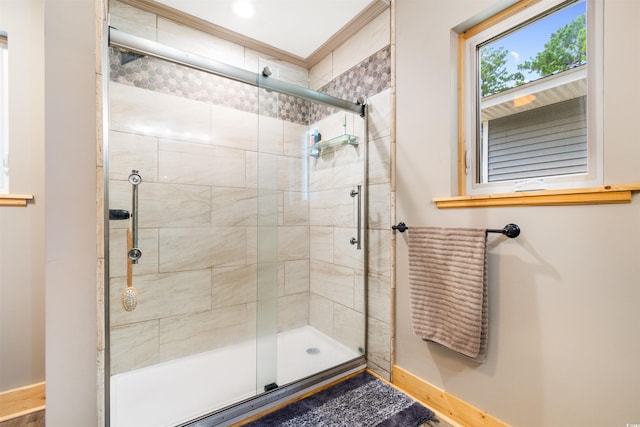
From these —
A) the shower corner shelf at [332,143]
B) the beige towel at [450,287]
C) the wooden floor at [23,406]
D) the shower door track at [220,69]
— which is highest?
the shower door track at [220,69]

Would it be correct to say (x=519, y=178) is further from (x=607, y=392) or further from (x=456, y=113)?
(x=607, y=392)

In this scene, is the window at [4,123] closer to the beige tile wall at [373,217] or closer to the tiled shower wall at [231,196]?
the tiled shower wall at [231,196]

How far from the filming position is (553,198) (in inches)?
44.3

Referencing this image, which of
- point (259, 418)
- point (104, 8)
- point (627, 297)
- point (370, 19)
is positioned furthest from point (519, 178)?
point (104, 8)

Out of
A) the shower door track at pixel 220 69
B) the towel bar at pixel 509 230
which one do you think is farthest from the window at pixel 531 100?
the shower door track at pixel 220 69

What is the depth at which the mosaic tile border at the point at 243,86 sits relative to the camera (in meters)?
1.78

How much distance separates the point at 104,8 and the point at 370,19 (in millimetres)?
1600

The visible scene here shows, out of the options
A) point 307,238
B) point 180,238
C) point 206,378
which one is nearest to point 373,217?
point 307,238

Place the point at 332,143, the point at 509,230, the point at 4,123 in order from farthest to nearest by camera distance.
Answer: the point at 332,143 < the point at 4,123 < the point at 509,230

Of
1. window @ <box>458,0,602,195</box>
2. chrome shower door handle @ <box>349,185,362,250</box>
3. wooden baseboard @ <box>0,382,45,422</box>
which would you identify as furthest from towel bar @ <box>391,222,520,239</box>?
wooden baseboard @ <box>0,382,45,422</box>

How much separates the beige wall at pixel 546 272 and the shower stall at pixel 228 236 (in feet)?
1.75

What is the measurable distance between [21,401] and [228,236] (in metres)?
1.45

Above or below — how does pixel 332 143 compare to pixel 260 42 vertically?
below

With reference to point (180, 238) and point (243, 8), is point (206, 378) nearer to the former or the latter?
point (180, 238)
